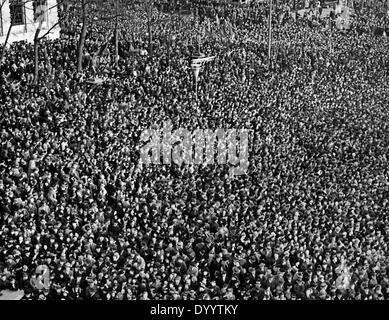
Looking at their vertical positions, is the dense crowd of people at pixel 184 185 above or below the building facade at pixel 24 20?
below

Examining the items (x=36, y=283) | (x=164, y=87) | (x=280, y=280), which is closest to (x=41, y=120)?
(x=164, y=87)

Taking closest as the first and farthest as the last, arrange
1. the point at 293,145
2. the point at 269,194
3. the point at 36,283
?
the point at 36,283
the point at 269,194
the point at 293,145

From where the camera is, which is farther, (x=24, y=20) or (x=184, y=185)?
(x=24, y=20)

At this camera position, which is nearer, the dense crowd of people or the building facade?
the dense crowd of people

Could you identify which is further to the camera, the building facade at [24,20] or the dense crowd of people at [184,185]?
the building facade at [24,20]

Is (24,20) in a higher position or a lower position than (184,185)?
higher

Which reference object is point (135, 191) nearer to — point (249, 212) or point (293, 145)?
point (249, 212)

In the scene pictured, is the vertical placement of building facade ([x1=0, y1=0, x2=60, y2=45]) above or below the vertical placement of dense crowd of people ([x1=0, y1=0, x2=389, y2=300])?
above
